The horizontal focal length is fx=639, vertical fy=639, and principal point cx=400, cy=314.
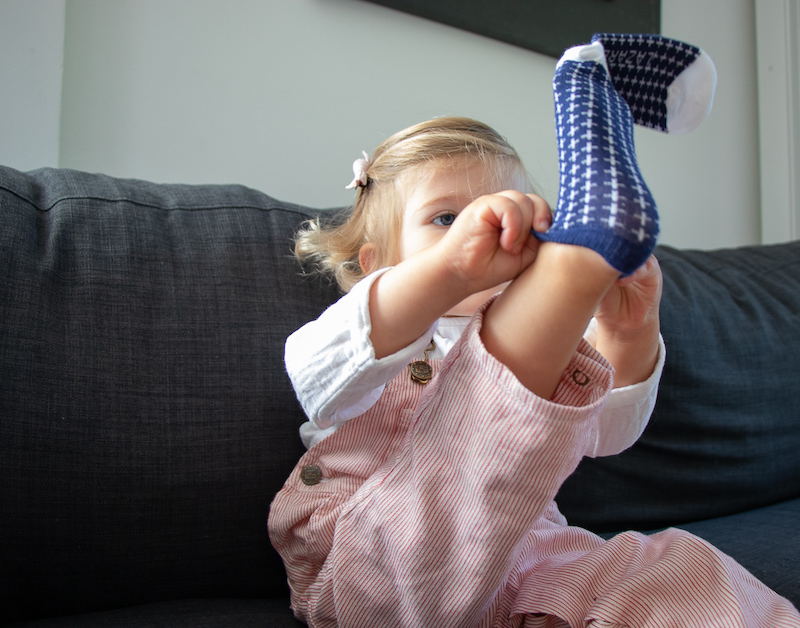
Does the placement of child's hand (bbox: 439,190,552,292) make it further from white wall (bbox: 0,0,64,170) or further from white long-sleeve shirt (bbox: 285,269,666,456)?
white wall (bbox: 0,0,64,170)

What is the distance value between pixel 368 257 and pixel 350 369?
0.32m

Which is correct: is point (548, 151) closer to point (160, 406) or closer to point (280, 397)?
point (280, 397)

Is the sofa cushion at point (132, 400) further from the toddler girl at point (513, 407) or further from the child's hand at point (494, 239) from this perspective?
the child's hand at point (494, 239)

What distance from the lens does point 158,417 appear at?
0.68 metres

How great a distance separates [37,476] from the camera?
615mm

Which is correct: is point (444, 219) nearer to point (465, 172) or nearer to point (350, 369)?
point (465, 172)

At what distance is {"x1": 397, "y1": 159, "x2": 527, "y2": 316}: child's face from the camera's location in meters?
0.71

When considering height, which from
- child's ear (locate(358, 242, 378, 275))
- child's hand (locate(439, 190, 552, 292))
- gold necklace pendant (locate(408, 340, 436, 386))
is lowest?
gold necklace pendant (locate(408, 340, 436, 386))

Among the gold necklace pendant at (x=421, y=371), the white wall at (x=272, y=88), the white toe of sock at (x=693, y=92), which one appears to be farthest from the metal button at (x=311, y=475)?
the white wall at (x=272, y=88)

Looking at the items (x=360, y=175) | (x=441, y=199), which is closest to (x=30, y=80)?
(x=360, y=175)

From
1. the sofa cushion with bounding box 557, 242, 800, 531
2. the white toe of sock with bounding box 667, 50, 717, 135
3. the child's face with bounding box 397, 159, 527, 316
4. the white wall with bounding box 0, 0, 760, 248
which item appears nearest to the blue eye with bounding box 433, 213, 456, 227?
the child's face with bounding box 397, 159, 527, 316

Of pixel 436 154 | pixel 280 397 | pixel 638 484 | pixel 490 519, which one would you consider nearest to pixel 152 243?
pixel 280 397

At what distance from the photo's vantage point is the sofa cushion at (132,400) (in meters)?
0.62

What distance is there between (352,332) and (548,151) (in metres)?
1.16
